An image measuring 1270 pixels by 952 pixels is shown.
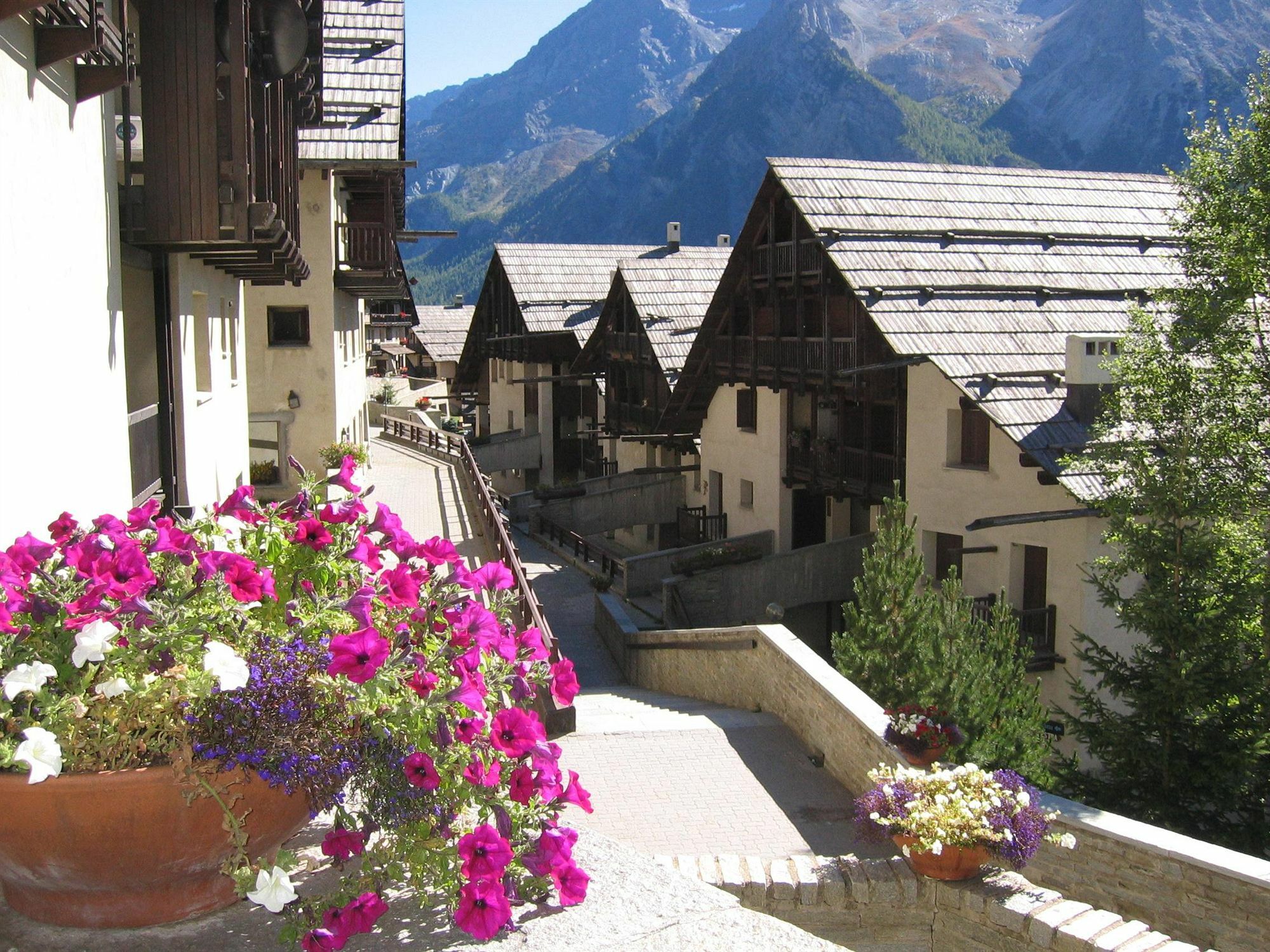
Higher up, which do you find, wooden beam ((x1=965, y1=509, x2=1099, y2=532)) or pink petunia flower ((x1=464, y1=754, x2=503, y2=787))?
pink petunia flower ((x1=464, y1=754, x2=503, y2=787))

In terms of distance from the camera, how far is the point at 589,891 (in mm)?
4402

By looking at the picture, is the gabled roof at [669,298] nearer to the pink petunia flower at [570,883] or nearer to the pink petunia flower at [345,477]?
the pink petunia flower at [345,477]

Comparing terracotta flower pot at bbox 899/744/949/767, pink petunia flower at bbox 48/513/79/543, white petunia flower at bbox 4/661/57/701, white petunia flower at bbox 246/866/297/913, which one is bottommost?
terracotta flower pot at bbox 899/744/949/767

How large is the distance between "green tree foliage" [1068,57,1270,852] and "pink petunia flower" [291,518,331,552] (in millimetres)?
9285

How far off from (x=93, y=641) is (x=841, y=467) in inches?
850

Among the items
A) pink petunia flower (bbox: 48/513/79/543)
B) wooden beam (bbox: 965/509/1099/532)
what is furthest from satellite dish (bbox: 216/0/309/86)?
wooden beam (bbox: 965/509/1099/532)

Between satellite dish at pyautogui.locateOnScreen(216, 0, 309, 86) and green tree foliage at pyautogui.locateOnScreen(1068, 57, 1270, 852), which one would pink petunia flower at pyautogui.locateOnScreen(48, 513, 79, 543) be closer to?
satellite dish at pyautogui.locateOnScreen(216, 0, 309, 86)

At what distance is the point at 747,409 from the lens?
29.4 metres

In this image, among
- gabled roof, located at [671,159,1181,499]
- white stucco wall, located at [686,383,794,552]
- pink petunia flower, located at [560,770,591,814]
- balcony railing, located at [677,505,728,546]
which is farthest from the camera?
balcony railing, located at [677,505,728,546]

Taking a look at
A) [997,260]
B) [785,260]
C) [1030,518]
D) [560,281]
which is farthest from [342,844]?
[560,281]

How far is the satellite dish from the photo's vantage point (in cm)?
1246

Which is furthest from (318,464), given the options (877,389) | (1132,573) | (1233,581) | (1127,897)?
(1127,897)

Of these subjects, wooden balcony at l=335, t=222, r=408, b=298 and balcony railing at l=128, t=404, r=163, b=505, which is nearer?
balcony railing at l=128, t=404, r=163, b=505

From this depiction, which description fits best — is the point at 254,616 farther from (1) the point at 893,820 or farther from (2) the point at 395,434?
(2) the point at 395,434
